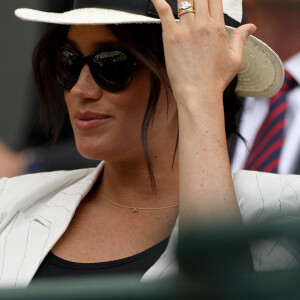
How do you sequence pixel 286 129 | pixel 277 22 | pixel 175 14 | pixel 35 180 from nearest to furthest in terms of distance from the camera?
pixel 175 14
pixel 35 180
pixel 286 129
pixel 277 22

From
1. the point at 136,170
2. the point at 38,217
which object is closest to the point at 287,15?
the point at 136,170

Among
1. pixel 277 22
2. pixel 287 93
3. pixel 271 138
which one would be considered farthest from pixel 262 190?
pixel 277 22

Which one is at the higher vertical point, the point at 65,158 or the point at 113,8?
the point at 113,8

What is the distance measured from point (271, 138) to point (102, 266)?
130 cm

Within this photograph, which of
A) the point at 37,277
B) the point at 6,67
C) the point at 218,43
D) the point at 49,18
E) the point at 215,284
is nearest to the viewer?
the point at 215,284

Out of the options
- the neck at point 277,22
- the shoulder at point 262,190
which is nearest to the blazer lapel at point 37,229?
the shoulder at point 262,190

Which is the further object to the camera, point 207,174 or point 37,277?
point 37,277

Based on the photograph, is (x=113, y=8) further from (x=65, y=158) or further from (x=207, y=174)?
(x=65, y=158)

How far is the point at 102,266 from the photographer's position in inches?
74.9

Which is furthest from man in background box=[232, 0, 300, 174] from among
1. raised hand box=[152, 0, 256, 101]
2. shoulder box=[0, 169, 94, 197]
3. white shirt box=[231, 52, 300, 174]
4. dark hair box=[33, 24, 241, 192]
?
raised hand box=[152, 0, 256, 101]

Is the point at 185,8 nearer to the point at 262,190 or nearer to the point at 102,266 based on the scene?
the point at 262,190

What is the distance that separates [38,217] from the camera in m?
2.07

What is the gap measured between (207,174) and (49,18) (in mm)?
757

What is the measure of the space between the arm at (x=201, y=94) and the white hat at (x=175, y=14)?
188 millimetres
